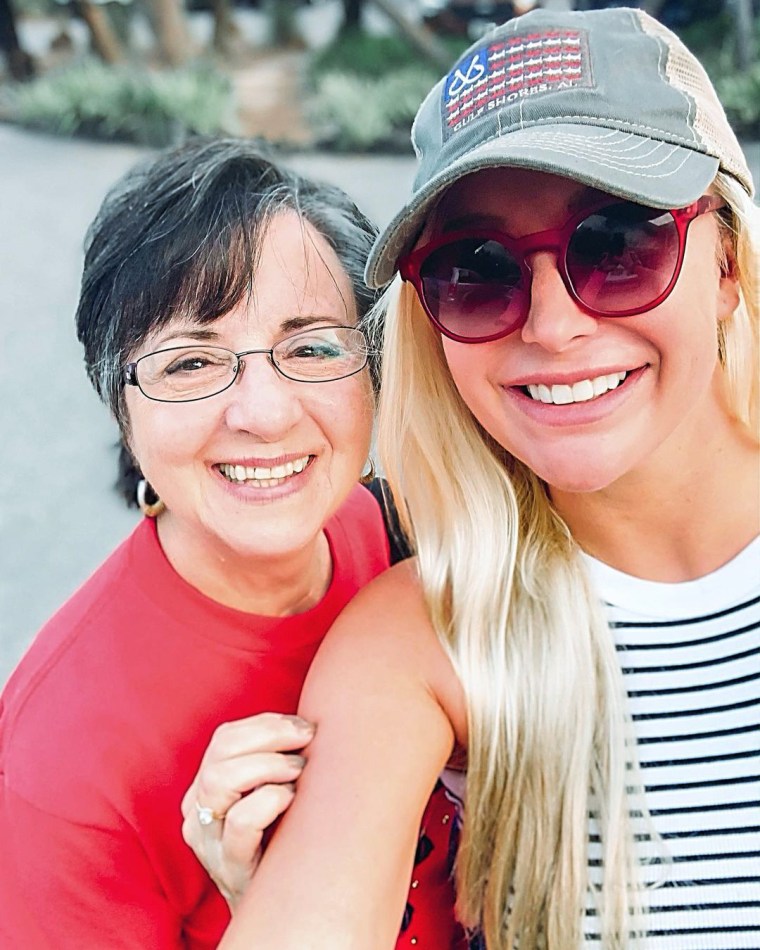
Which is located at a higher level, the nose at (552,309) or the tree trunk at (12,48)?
the tree trunk at (12,48)

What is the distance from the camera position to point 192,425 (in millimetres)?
1440

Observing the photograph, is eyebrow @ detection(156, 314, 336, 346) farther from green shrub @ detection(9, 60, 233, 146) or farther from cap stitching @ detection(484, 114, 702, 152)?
green shrub @ detection(9, 60, 233, 146)

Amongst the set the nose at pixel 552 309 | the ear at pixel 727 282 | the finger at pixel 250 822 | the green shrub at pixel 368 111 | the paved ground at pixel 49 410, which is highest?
the green shrub at pixel 368 111

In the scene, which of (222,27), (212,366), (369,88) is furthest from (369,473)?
(222,27)

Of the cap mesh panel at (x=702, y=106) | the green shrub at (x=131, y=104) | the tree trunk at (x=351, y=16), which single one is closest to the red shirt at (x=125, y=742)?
the cap mesh panel at (x=702, y=106)

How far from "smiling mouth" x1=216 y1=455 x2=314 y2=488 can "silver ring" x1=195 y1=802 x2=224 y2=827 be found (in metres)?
0.49

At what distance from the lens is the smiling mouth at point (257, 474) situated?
1.48 metres

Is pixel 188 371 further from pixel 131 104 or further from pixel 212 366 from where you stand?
pixel 131 104

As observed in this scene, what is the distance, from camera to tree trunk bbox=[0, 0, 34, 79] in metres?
11.5

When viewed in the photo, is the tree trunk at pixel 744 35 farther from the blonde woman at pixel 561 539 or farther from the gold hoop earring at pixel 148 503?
the gold hoop earring at pixel 148 503

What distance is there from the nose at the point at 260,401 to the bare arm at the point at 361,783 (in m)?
0.30

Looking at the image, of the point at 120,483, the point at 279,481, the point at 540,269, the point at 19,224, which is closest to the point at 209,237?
the point at 279,481

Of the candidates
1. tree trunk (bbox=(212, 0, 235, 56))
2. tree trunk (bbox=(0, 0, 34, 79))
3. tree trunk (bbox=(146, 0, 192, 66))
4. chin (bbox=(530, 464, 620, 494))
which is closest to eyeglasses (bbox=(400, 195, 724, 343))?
chin (bbox=(530, 464, 620, 494))

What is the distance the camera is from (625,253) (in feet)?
3.77
